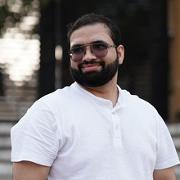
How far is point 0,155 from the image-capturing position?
9.34 meters

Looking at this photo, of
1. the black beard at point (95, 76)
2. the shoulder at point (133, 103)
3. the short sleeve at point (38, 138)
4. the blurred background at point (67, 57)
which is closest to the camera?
the short sleeve at point (38, 138)

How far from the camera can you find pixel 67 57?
34.7 ft

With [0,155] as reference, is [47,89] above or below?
above

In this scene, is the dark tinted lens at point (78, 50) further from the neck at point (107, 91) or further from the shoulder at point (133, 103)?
the shoulder at point (133, 103)

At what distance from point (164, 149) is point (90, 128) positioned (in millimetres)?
399

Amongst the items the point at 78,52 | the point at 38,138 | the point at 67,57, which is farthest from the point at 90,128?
the point at 67,57

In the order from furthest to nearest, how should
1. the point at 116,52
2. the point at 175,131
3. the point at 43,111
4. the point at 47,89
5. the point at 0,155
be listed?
the point at 47,89 → the point at 175,131 → the point at 0,155 → the point at 116,52 → the point at 43,111

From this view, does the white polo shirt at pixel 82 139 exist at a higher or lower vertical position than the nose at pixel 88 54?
lower

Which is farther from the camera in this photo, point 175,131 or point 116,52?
point 175,131

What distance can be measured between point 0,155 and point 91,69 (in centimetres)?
689

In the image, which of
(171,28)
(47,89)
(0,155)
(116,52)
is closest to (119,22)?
(171,28)

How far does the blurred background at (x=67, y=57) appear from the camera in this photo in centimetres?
1054

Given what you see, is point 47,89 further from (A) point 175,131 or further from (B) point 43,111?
(B) point 43,111

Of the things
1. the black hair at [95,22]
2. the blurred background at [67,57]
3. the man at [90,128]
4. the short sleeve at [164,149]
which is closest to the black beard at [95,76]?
the man at [90,128]
